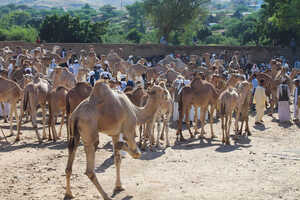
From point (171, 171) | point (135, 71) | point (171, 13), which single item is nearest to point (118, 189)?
point (171, 171)

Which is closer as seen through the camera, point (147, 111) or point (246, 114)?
point (147, 111)

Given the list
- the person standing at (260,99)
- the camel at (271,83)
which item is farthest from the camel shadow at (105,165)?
the camel at (271,83)

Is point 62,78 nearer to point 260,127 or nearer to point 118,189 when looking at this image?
point 260,127

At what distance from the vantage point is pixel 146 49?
1308 inches

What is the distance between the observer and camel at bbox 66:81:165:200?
311 inches

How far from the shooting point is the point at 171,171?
32.8 feet

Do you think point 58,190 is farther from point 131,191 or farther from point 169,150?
point 169,150

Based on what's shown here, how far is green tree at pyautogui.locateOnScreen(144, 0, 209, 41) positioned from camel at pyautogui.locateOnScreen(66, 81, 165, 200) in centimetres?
3640

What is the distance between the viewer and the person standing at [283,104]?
16.6 m

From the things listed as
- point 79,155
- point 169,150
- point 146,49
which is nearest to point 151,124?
point 169,150

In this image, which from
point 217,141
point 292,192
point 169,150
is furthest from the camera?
point 217,141

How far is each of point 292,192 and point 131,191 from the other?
112 inches

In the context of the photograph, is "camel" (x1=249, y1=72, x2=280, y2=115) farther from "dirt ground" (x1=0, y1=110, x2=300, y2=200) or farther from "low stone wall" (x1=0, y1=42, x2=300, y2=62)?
"low stone wall" (x1=0, y1=42, x2=300, y2=62)

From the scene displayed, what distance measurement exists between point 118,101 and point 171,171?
2.44 metres
